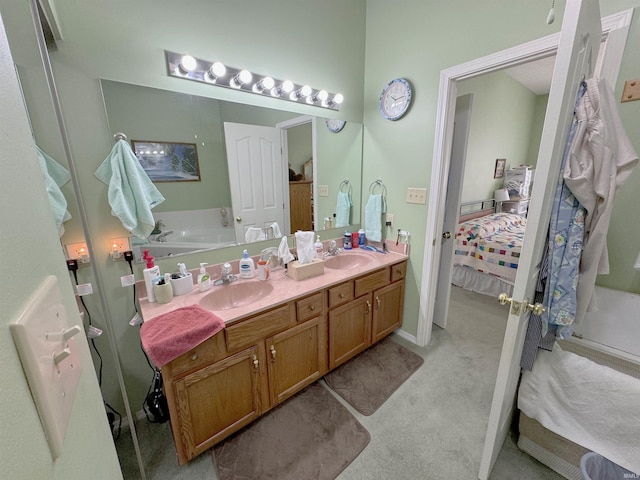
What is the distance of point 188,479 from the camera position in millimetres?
1319

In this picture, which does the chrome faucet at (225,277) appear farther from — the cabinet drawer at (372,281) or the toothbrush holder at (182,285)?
the cabinet drawer at (372,281)

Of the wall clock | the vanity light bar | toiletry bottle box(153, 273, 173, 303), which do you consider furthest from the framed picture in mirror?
toiletry bottle box(153, 273, 173, 303)

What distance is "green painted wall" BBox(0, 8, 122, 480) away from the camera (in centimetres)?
26

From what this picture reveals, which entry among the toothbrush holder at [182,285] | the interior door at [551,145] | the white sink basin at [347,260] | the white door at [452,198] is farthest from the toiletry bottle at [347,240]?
the interior door at [551,145]

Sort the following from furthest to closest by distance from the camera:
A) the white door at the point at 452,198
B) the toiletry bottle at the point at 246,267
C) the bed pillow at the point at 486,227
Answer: the bed pillow at the point at 486,227 → the white door at the point at 452,198 → the toiletry bottle at the point at 246,267

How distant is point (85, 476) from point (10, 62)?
64 cm

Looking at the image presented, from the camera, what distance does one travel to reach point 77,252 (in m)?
1.31

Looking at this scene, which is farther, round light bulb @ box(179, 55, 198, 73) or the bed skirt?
the bed skirt

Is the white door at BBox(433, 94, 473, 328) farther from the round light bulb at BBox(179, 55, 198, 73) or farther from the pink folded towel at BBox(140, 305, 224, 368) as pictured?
the round light bulb at BBox(179, 55, 198, 73)

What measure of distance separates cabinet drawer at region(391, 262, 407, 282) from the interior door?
1.08 metres

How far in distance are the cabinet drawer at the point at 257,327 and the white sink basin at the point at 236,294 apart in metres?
0.22

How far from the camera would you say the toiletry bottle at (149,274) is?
4.69 feet

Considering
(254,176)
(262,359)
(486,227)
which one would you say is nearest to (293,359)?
(262,359)

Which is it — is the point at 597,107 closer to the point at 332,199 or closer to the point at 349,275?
the point at 349,275
